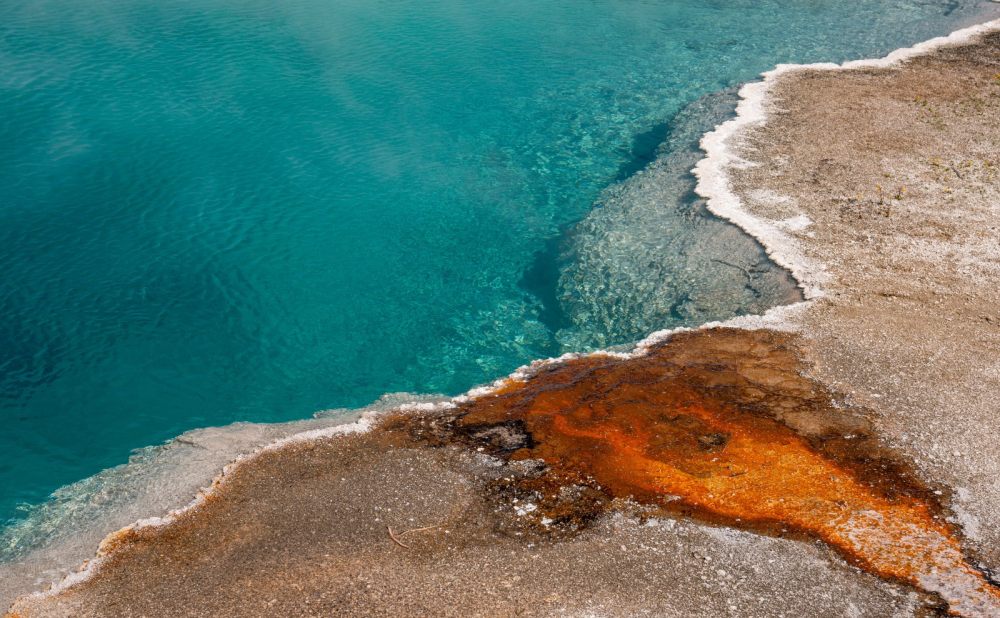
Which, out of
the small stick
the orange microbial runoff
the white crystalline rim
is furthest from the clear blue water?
the small stick

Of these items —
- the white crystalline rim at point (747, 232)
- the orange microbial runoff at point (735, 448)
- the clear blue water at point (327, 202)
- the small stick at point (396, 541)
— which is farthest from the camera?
the clear blue water at point (327, 202)

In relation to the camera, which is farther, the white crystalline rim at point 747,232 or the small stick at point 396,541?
the white crystalline rim at point 747,232

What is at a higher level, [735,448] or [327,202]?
[327,202]

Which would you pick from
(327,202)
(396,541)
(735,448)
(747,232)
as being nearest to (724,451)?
(735,448)

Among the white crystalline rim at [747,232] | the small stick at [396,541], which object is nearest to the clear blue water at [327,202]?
the white crystalline rim at [747,232]

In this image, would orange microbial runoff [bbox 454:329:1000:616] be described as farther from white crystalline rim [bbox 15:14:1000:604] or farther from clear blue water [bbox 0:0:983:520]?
clear blue water [bbox 0:0:983:520]

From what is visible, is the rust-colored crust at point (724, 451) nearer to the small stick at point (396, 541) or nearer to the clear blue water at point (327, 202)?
the small stick at point (396, 541)

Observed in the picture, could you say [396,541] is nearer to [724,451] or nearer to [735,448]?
[724,451]
